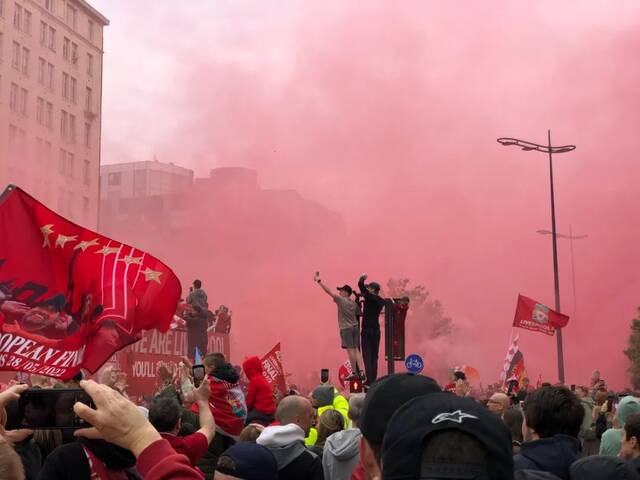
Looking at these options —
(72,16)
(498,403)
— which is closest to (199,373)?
(498,403)

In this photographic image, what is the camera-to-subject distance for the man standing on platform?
69.9 feet

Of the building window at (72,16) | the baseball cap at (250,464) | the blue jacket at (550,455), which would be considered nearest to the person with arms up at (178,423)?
the baseball cap at (250,464)

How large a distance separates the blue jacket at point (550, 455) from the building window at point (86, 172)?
55.9 meters

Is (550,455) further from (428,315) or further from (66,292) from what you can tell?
(428,315)

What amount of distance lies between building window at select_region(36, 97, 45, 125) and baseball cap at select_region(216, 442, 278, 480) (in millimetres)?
A: 52940

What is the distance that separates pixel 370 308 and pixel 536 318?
8.69 m

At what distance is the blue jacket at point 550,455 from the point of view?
13.0ft

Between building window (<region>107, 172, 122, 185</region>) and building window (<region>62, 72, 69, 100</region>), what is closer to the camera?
building window (<region>62, 72, 69, 100</region>)

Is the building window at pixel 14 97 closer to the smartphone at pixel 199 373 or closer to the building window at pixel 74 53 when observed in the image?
the building window at pixel 74 53

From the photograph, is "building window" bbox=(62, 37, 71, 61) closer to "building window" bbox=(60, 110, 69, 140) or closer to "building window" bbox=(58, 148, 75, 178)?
"building window" bbox=(60, 110, 69, 140)

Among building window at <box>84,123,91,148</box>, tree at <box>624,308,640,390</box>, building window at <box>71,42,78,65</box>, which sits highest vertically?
building window at <box>71,42,78,65</box>

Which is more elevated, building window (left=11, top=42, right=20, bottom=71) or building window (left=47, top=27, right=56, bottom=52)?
building window (left=47, top=27, right=56, bottom=52)

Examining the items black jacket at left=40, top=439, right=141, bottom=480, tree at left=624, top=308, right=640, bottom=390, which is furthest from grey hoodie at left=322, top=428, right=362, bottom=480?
tree at left=624, top=308, right=640, bottom=390

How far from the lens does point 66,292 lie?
20.6 ft
